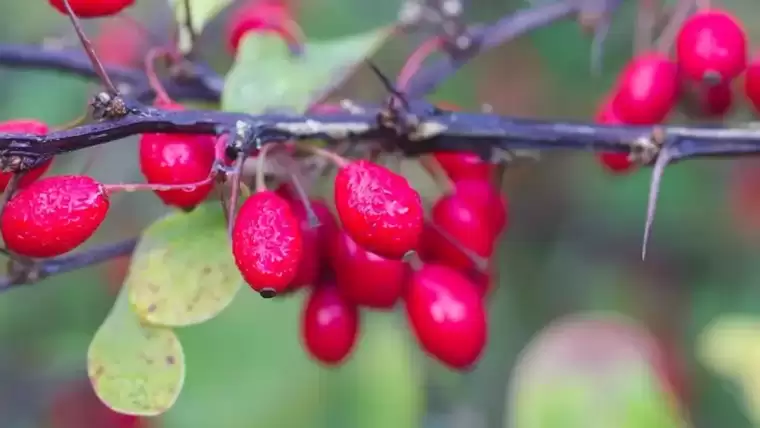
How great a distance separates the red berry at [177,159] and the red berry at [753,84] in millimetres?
518

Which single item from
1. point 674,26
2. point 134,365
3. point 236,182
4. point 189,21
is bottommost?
point 134,365

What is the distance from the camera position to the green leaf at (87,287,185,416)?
688mm

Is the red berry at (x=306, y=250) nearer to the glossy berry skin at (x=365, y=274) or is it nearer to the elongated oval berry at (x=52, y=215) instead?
the glossy berry skin at (x=365, y=274)

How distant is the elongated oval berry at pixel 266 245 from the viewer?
1.98ft

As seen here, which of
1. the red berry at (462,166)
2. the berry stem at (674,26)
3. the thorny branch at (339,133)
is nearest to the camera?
the thorny branch at (339,133)

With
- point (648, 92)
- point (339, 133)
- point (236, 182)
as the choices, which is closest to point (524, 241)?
point (648, 92)

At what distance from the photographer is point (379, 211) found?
621 millimetres

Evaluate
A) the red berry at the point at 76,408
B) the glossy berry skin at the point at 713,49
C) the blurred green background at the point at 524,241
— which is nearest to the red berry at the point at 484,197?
the glossy berry skin at the point at 713,49

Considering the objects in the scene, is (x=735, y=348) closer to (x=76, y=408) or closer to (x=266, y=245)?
(x=266, y=245)

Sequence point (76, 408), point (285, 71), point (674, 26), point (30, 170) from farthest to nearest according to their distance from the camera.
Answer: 1. point (76, 408)
2. point (674, 26)
3. point (285, 71)
4. point (30, 170)

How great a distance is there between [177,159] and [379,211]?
0.16 meters

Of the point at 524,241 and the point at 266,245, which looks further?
the point at 524,241

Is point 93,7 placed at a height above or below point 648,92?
below

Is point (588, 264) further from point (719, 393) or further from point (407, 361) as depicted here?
point (407, 361)
